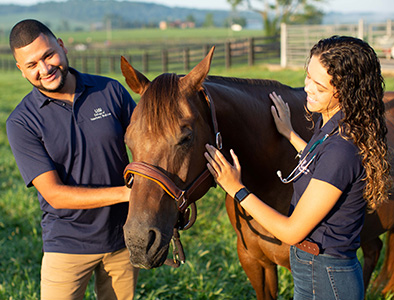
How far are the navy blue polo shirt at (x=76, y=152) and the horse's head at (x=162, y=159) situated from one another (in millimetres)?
623

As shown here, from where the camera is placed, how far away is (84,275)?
2754mm

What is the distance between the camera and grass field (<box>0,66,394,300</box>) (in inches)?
156

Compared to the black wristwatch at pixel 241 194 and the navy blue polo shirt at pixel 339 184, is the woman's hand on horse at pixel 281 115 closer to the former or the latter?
the navy blue polo shirt at pixel 339 184

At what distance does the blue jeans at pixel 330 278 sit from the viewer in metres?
1.96

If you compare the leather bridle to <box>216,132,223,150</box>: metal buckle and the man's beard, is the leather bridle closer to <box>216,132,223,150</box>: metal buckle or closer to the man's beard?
<box>216,132,223,150</box>: metal buckle

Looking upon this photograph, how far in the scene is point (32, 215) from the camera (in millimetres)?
5719

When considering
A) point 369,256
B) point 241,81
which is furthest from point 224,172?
point 369,256

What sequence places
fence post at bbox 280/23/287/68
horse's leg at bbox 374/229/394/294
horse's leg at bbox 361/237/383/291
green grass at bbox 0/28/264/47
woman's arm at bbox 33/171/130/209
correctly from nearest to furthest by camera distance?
woman's arm at bbox 33/171/130/209 → horse's leg at bbox 374/229/394/294 → horse's leg at bbox 361/237/383/291 → fence post at bbox 280/23/287/68 → green grass at bbox 0/28/264/47

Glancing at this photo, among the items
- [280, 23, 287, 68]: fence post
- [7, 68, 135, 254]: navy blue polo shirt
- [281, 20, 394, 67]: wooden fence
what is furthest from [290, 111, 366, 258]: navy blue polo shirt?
[280, 23, 287, 68]: fence post

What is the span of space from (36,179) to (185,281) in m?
2.12

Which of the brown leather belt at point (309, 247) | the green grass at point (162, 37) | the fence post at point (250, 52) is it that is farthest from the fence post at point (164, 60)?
the green grass at point (162, 37)

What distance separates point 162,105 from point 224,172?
0.46 meters

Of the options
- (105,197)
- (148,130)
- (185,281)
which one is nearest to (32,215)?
(185,281)

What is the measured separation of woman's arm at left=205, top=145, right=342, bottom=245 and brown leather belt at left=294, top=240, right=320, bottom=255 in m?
0.09
